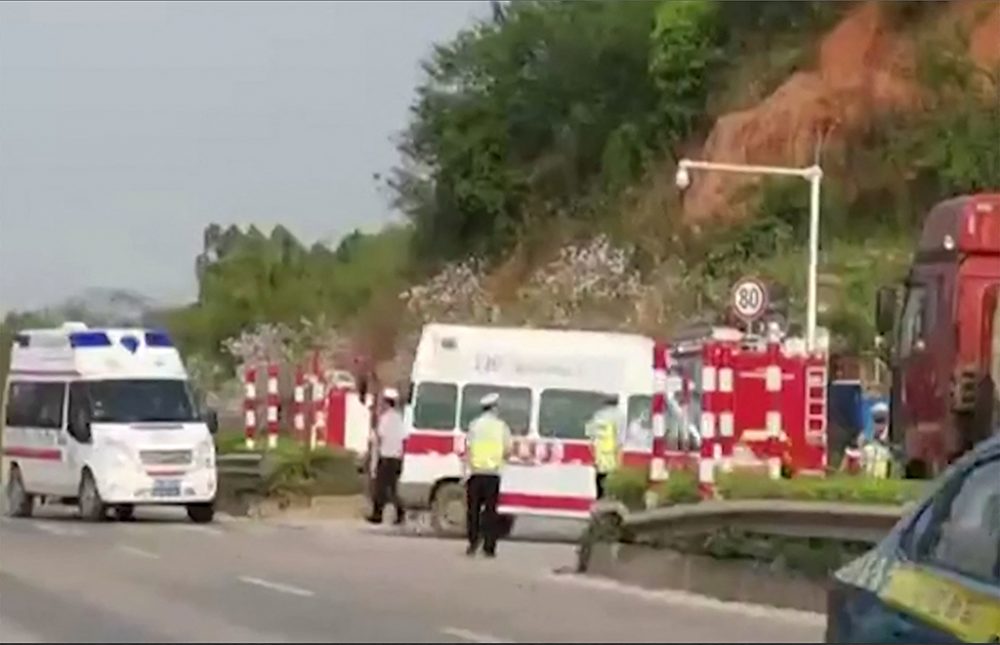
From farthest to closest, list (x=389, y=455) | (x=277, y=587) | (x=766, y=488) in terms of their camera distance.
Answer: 1. (x=389, y=455)
2. (x=766, y=488)
3. (x=277, y=587)

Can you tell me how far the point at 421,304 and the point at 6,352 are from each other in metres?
33.6

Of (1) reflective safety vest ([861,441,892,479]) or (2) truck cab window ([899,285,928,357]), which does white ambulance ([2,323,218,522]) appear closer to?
(1) reflective safety vest ([861,441,892,479])

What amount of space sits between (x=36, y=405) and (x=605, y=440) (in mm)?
11145

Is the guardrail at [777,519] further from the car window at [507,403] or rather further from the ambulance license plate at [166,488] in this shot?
the ambulance license plate at [166,488]

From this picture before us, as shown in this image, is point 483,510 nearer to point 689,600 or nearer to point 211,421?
point 689,600

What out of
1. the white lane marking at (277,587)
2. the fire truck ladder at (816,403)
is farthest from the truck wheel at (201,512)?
the white lane marking at (277,587)

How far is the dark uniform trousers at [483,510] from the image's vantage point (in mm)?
26656

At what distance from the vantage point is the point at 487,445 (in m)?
26.7

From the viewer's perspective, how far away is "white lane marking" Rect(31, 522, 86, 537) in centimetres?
3198

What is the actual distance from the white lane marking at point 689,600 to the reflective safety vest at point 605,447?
5497mm

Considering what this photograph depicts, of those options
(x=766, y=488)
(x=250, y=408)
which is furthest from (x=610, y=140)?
(x=766, y=488)

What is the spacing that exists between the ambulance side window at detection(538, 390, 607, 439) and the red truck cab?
8.04 metres

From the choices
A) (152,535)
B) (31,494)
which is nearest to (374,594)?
(152,535)

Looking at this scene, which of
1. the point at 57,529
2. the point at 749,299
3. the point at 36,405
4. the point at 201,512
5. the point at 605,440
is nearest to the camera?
the point at 605,440
